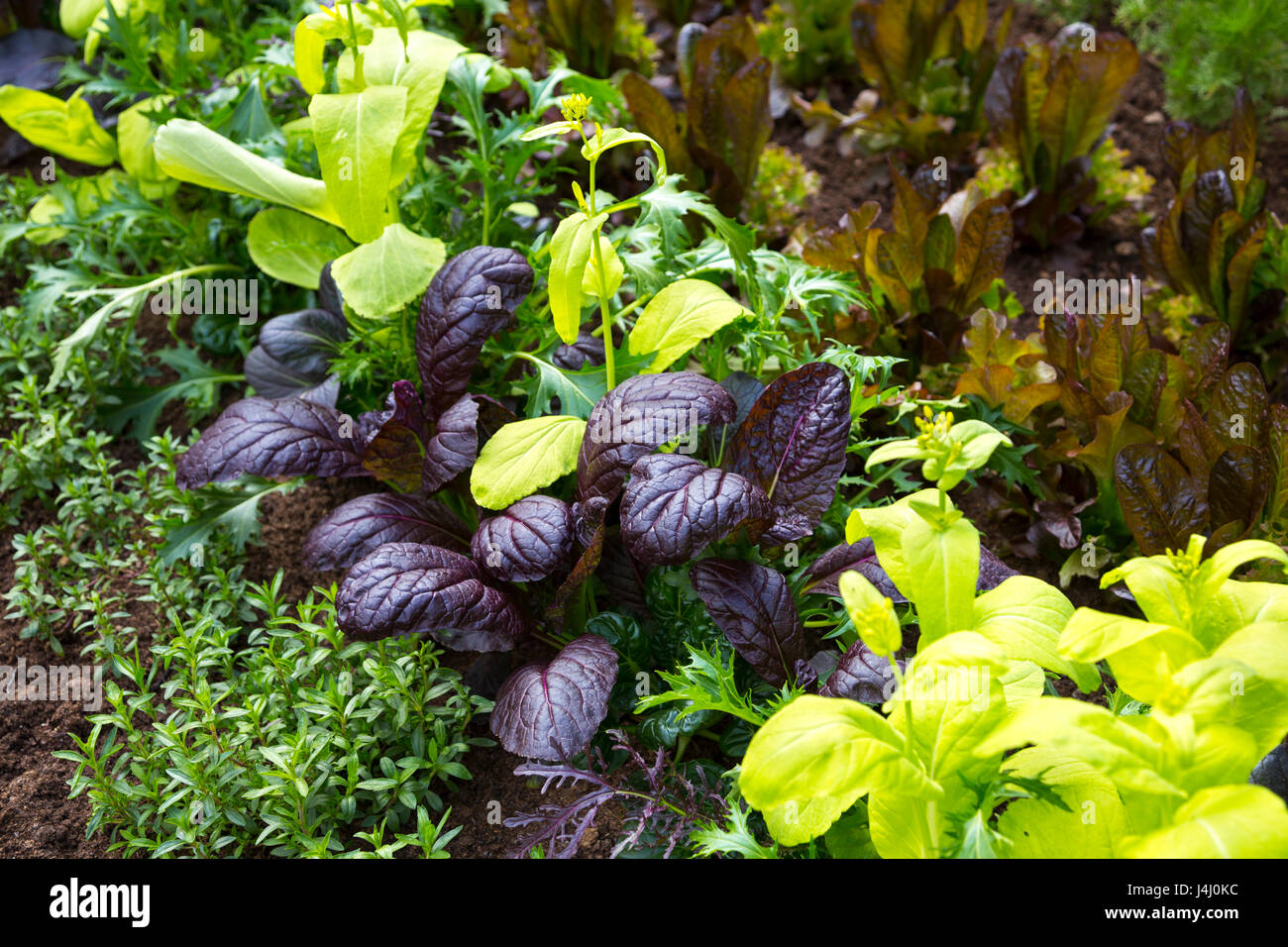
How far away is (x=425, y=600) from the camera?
2.02 m

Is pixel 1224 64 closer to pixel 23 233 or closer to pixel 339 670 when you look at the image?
pixel 339 670

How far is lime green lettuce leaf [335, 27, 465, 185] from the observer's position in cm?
263

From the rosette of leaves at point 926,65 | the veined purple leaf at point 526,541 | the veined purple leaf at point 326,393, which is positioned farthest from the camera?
the rosette of leaves at point 926,65

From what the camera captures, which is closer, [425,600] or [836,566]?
[425,600]

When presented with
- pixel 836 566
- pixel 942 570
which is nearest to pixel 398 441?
pixel 836 566

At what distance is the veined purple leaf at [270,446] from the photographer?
7.91 ft

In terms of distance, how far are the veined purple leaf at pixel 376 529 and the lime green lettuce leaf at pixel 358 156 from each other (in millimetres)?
673

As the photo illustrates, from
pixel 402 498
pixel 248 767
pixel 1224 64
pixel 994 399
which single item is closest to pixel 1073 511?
pixel 994 399

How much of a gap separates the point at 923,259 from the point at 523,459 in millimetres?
1452

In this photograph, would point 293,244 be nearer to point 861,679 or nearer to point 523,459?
point 523,459

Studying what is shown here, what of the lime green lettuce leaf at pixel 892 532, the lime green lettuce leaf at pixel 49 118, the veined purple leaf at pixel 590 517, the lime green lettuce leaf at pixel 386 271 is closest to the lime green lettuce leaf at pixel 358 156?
the lime green lettuce leaf at pixel 386 271

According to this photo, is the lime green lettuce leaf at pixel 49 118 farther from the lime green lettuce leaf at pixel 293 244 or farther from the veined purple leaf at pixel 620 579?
the veined purple leaf at pixel 620 579

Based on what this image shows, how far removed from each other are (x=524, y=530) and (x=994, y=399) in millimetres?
1314

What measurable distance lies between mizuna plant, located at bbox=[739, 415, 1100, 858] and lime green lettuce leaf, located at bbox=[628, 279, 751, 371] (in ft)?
2.22
